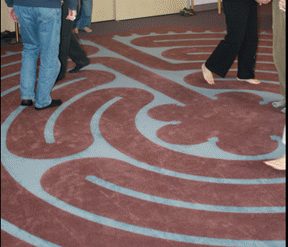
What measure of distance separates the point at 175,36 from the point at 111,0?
5.59 ft

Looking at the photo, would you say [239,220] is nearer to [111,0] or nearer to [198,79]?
[198,79]

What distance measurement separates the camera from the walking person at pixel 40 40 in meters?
2.59

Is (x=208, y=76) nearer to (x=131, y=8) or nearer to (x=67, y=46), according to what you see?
(x=67, y=46)

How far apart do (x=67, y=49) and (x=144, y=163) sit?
1583 mm

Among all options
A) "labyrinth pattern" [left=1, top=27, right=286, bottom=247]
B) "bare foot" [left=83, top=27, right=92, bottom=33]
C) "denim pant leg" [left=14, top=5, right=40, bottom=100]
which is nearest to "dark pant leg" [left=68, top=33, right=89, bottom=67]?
"labyrinth pattern" [left=1, top=27, right=286, bottom=247]

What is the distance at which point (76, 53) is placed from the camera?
359cm

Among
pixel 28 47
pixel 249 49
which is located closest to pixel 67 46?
pixel 28 47

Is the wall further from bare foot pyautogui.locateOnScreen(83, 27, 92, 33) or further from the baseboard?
bare foot pyautogui.locateOnScreen(83, 27, 92, 33)

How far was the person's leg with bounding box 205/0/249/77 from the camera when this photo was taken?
120 inches

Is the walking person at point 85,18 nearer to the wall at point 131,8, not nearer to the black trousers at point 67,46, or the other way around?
the wall at point 131,8

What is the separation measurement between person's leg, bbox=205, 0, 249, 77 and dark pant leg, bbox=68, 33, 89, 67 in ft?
3.80

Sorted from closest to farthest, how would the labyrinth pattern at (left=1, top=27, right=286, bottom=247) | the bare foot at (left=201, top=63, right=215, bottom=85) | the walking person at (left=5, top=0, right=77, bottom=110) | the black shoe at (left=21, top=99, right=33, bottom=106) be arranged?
the labyrinth pattern at (left=1, top=27, right=286, bottom=247) → the walking person at (left=5, top=0, right=77, bottom=110) → the black shoe at (left=21, top=99, right=33, bottom=106) → the bare foot at (left=201, top=63, right=215, bottom=85)

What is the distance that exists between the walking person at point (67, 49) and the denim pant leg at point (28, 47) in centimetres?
42

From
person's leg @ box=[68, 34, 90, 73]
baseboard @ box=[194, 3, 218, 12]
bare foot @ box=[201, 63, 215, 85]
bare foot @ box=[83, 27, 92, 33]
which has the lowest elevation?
bare foot @ box=[201, 63, 215, 85]
